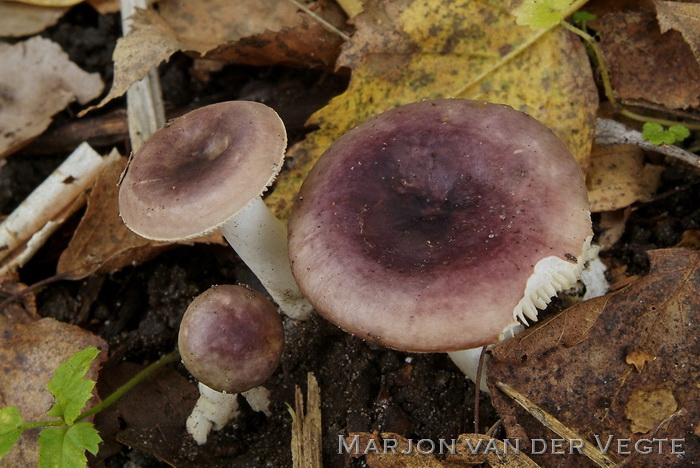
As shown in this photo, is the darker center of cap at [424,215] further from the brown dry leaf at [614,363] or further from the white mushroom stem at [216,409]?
the white mushroom stem at [216,409]

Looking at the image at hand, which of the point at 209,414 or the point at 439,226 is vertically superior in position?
the point at 439,226

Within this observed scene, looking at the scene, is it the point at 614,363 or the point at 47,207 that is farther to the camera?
the point at 47,207

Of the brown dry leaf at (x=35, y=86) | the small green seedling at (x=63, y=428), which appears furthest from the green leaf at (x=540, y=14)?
the brown dry leaf at (x=35, y=86)

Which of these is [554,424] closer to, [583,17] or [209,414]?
[209,414]

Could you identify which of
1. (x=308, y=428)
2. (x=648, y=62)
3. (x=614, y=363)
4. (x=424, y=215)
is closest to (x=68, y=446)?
(x=308, y=428)

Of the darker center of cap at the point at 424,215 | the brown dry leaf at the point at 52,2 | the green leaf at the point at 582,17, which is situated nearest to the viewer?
the darker center of cap at the point at 424,215

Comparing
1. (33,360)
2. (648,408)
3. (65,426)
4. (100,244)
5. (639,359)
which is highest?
(639,359)

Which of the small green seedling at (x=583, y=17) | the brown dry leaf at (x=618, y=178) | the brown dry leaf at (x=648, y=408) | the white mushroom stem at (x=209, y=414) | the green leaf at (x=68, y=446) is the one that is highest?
the small green seedling at (x=583, y=17)

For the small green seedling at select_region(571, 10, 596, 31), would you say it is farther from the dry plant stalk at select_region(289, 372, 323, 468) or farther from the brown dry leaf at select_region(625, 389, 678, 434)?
the dry plant stalk at select_region(289, 372, 323, 468)
